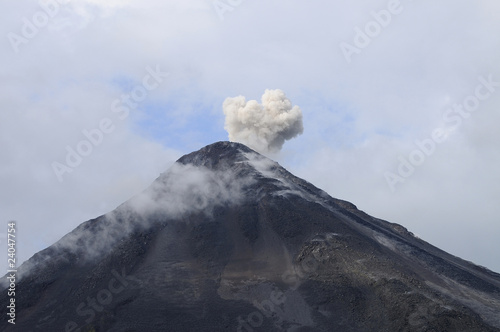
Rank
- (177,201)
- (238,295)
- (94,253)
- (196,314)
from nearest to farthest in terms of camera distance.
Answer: (196,314), (238,295), (94,253), (177,201)

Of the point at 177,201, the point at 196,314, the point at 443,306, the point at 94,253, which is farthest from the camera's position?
the point at 177,201

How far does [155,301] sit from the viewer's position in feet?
180

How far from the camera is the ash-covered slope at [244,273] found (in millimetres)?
50938

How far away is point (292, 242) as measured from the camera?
65.1 m

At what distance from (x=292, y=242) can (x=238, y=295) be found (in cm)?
1185

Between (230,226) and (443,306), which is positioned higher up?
(230,226)

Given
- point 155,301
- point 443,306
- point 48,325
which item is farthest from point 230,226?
point 443,306

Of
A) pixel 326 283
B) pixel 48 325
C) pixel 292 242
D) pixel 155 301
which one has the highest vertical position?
pixel 292 242

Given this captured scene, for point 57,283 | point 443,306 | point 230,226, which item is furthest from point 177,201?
point 443,306

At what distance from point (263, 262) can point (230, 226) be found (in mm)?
10997

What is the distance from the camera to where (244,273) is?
6053 centimetres

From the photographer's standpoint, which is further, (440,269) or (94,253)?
(94,253)

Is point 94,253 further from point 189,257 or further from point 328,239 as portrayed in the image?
point 328,239

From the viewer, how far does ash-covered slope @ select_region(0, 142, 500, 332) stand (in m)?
50.9
